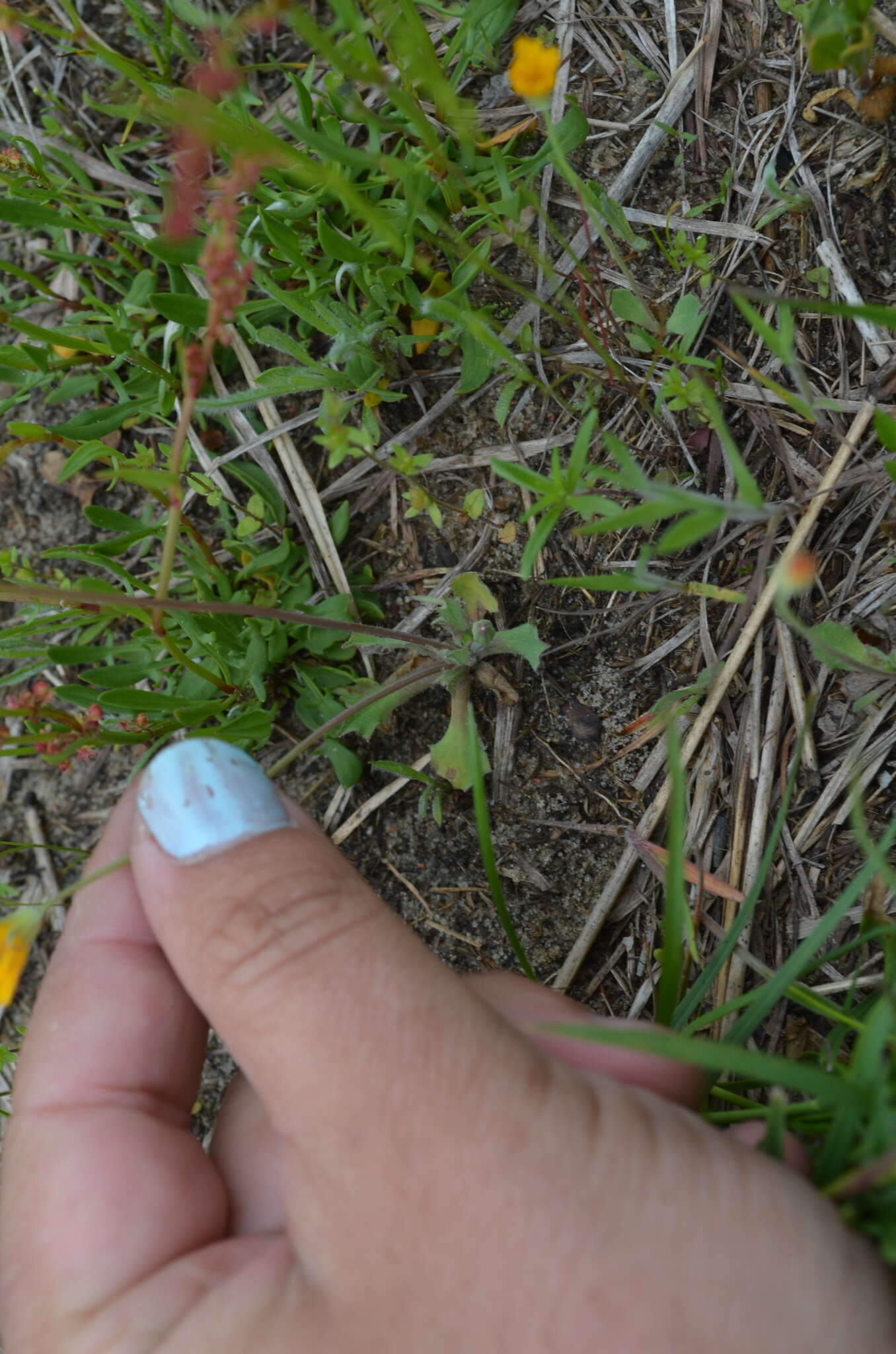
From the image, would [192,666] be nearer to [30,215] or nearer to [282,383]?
[282,383]

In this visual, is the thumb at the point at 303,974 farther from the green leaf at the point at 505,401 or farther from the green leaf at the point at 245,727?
the green leaf at the point at 505,401

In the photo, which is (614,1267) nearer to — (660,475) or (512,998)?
(512,998)

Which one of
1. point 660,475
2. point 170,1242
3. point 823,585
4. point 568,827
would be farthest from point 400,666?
point 170,1242

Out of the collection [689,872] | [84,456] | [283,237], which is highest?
[283,237]

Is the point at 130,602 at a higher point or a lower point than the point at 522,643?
higher

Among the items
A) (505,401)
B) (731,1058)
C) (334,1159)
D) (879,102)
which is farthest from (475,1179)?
(879,102)

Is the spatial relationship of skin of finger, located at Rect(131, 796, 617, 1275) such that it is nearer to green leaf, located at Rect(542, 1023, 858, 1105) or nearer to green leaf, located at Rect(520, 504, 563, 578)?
green leaf, located at Rect(542, 1023, 858, 1105)
